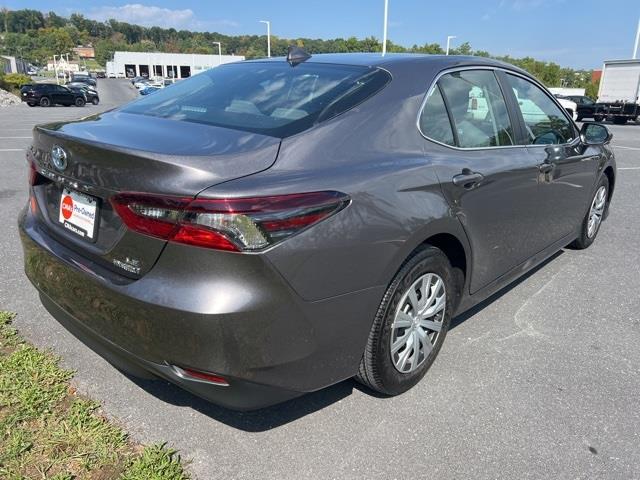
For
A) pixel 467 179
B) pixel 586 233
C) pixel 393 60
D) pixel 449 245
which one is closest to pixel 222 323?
pixel 449 245

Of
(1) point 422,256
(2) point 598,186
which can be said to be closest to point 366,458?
(1) point 422,256

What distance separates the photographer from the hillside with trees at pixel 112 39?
77.8 meters

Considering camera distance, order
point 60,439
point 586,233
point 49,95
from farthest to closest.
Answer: point 49,95 → point 586,233 → point 60,439

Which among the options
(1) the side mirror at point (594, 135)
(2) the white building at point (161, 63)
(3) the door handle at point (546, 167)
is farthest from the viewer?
(2) the white building at point (161, 63)

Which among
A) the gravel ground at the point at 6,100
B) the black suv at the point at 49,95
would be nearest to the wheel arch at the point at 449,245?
the gravel ground at the point at 6,100

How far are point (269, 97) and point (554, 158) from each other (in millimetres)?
2178

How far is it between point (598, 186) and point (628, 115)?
91.6 ft

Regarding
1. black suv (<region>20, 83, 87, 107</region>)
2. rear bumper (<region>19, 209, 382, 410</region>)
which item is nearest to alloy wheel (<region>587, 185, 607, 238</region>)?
rear bumper (<region>19, 209, 382, 410</region>)

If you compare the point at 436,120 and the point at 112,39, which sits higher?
the point at 112,39

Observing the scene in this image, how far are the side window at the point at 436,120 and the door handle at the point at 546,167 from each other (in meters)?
1.05

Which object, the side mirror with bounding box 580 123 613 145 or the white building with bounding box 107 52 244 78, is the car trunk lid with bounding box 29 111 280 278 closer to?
the side mirror with bounding box 580 123 613 145

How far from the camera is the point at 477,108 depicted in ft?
10.3

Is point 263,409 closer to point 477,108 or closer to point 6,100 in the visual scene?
point 477,108

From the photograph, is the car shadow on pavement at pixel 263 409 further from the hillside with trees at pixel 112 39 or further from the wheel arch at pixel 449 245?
the hillside with trees at pixel 112 39
